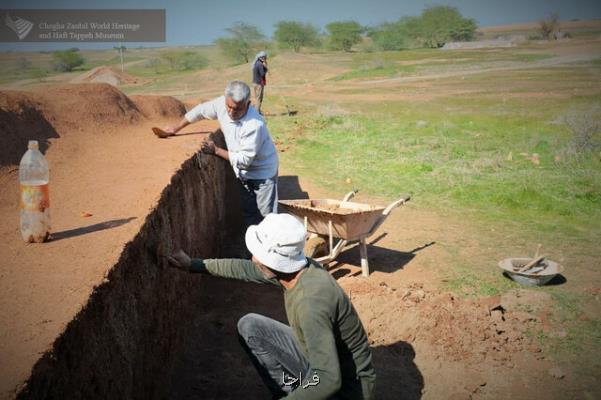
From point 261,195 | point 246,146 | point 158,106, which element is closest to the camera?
point 246,146

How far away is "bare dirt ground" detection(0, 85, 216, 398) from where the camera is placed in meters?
2.41

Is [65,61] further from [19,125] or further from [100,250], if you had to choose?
[100,250]

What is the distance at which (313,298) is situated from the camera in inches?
106

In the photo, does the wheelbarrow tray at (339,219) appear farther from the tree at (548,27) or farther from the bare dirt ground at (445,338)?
the tree at (548,27)

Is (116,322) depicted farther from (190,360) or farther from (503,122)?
(503,122)

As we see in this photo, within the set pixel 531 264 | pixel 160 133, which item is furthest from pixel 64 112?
pixel 531 264

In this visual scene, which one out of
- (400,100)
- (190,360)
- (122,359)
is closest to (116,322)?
(122,359)

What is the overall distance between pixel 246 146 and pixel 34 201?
8.22 feet

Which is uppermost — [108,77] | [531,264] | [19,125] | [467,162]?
[108,77]

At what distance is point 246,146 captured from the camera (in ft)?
17.7

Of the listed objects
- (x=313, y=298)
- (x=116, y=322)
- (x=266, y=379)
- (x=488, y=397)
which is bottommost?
(x=488, y=397)

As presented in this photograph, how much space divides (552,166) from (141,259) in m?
10.4

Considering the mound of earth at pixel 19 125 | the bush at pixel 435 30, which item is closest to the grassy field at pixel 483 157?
the mound of earth at pixel 19 125

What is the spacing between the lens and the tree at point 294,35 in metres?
72.4
